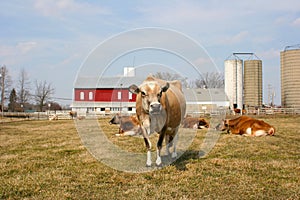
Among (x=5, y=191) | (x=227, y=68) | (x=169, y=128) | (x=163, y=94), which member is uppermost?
(x=227, y=68)

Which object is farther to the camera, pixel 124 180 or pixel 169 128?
pixel 169 128

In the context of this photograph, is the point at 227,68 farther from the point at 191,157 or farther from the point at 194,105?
the point at 191,157

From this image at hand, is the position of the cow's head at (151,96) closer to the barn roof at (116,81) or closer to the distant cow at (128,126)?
the barn roof at (116,81)

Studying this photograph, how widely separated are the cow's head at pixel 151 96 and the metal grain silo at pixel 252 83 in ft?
138

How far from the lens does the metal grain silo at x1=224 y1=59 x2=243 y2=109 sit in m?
43.2

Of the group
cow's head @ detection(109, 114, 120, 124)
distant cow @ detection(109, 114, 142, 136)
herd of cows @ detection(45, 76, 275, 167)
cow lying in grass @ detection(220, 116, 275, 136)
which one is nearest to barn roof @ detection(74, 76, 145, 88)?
herd of cows @ detection(45, 76, 275, 167)

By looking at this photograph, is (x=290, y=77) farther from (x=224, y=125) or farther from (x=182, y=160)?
(x=182, y=160)

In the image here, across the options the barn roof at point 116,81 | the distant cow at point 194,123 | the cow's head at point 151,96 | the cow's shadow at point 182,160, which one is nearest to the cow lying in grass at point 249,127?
the distant cow at point 194,123

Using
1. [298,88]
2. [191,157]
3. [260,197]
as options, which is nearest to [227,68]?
[298,88]

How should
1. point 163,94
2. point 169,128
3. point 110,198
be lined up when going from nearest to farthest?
point 110,198, point 163,94, point 169,128

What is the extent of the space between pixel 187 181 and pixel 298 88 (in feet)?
141

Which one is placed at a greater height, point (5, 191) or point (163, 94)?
point (163, 94)

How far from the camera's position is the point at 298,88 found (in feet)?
143

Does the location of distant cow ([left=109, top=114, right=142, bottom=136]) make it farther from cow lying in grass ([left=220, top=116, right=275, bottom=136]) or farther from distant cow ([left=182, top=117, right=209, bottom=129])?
cow lying in grass ([left=220, top=116, right=275, bottom=136])
